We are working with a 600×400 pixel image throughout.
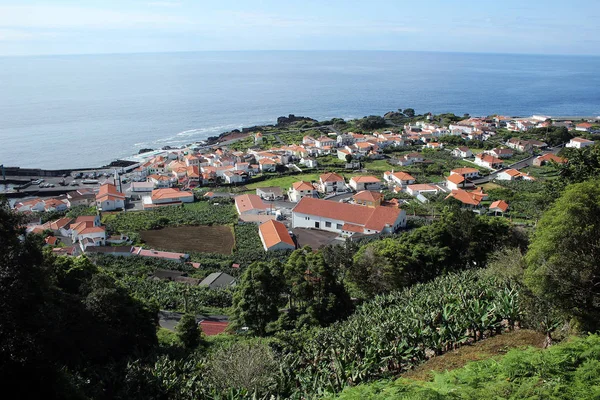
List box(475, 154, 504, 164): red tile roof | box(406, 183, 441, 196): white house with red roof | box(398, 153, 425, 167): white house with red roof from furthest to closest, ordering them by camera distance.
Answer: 1. box(398, 153, 425, 167): white house with red roof
2. box(475, 154, 504, 164): red tile roof
3. box(406, 183, 441, 196): white house with red roof

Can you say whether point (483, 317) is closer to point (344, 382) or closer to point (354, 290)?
point (344, 382)

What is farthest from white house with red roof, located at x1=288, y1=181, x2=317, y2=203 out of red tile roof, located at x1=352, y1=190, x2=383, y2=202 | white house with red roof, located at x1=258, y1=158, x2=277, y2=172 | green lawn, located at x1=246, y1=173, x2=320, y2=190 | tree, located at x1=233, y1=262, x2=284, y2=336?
tree, located at x1=233, y1=262, x2=284, y2=336

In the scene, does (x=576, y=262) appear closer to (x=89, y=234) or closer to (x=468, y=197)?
(x=89, y=234)

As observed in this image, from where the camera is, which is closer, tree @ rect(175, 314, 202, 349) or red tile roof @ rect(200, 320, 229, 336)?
tree @ rect(175, 314, 202, 349)

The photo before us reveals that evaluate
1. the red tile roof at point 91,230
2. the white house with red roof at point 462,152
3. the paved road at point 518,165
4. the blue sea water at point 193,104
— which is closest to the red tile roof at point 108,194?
the red tile roof at point 91,230

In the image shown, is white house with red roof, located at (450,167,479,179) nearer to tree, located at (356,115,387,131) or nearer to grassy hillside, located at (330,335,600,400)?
tree, located at (356,115,387,131)

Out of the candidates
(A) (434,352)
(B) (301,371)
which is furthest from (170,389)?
(A) (434,352)

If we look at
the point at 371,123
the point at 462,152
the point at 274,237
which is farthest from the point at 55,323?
the point at 371,123
